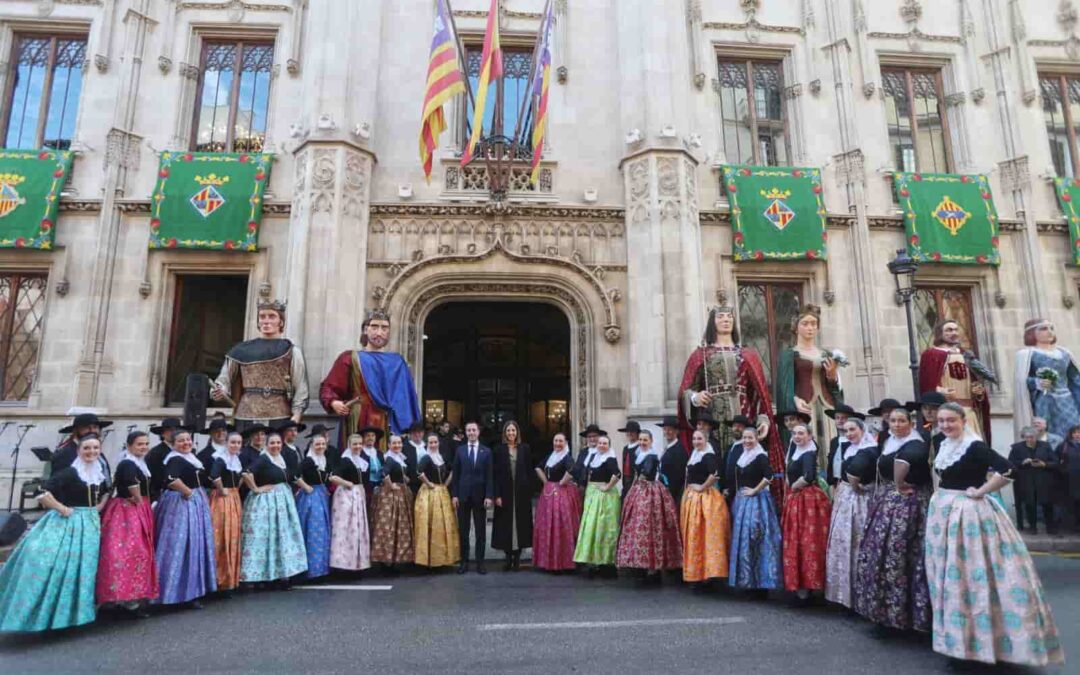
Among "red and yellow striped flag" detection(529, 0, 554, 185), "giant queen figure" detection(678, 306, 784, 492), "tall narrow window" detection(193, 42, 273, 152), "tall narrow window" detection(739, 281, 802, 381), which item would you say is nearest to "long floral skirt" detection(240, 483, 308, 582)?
"giant queen figure" detection(678, 306, 784, 492)

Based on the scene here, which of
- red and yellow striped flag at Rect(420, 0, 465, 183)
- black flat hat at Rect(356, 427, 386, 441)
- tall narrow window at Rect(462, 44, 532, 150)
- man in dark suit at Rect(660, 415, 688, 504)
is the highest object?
tall narrow window at Rect(462, 44, 532, 150)

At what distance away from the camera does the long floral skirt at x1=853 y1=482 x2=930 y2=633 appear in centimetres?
472

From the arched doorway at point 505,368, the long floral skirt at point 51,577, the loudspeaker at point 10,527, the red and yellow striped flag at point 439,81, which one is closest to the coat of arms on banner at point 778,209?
the arched doorway at point 505,368

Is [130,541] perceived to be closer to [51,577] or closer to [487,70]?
[51,577]

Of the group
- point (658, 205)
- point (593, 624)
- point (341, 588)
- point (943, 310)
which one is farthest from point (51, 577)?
point (943, 310)

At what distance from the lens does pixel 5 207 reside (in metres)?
11.6

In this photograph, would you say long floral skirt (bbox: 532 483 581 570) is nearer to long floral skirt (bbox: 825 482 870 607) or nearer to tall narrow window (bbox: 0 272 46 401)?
long floral skirt (bbox: 825 482 870 607)

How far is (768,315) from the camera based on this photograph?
12.7 metres

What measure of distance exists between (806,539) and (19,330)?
1370 centimetres

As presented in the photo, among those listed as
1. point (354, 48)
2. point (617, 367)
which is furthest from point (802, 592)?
point (354, 48)

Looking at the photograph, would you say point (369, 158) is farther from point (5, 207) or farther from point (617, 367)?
point (5, 207)

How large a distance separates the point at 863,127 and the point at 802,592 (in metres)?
11.1

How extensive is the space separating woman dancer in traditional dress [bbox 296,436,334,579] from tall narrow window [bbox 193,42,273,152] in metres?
8.07

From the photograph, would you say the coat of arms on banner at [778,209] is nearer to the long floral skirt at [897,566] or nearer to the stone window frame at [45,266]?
the long floral skirt at [897,566]
